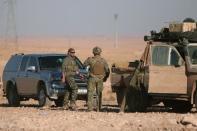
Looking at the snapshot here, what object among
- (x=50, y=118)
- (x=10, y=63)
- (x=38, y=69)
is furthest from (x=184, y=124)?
(x=10, y=63)

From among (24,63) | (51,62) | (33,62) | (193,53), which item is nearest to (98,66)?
(193,53)

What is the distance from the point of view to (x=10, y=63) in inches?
987

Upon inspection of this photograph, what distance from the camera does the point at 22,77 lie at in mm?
23781

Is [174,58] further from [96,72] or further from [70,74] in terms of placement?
[70,74]

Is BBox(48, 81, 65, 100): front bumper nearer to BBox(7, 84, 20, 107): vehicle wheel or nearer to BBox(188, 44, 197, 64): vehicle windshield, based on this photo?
BBox(7, 84, 20, 107): vehicle wheel

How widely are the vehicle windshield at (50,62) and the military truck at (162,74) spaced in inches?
141

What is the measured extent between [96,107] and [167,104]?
83.7 inches

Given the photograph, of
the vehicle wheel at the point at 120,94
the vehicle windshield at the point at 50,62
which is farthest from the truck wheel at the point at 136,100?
the vehicle windshield at the point at 50,62

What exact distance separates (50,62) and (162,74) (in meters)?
6.06

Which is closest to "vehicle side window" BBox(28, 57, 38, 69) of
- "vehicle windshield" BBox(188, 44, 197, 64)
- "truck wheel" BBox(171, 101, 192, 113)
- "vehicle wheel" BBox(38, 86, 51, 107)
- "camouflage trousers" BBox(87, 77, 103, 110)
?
→ "vehicle wheel" BBox(38, 86, 51, 107)

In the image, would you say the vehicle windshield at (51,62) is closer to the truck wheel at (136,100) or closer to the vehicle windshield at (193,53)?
the truck wheel at (136,100)

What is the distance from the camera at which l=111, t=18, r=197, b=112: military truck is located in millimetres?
17578

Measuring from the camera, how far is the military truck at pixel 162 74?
1758 centimetres

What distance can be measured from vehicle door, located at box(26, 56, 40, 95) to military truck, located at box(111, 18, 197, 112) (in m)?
3.89
